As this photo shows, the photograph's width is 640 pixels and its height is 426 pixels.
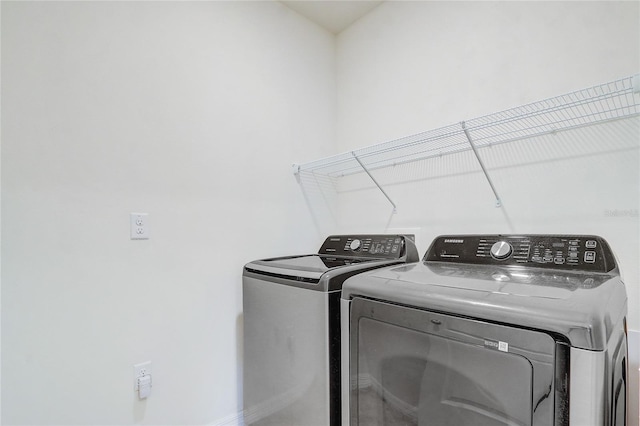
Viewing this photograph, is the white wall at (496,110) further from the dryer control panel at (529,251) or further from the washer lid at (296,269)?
the washer lid at (296,269)

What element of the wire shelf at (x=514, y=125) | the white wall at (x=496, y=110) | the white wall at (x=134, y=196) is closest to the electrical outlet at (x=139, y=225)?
the white wall at (x=134, y=196)

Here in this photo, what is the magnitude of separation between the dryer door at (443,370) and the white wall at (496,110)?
0.79 m

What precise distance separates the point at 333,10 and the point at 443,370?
2202 millimetres

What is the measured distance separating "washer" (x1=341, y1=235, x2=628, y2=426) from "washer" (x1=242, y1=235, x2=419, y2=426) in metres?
0.09

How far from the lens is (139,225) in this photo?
1.45 m

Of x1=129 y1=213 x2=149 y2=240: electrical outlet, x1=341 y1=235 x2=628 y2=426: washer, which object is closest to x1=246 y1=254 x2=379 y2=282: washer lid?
x1=341 y1=235 x2=628 y2=426: washer

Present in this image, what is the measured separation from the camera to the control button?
1.07 m

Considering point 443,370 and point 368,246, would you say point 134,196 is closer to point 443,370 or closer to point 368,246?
point 368,246

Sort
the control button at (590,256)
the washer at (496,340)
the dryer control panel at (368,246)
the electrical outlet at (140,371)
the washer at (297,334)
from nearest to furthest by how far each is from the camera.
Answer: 1. the washer at (496,340)
2. the control button at (590,256)
3. the washer at (297,334)
4. the electrical outlet at (140,371)
5. the dryer control panel at (368,246)

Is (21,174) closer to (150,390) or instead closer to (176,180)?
(176,180)

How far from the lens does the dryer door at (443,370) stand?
72cm

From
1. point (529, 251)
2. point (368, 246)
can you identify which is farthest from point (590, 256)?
point (368, 246)

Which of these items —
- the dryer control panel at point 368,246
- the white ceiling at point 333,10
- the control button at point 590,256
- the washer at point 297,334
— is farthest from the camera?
the white ceiling at point 333,10

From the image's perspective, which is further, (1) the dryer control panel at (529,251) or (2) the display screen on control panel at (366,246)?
(2) the display screen on control panel at (366,246)
